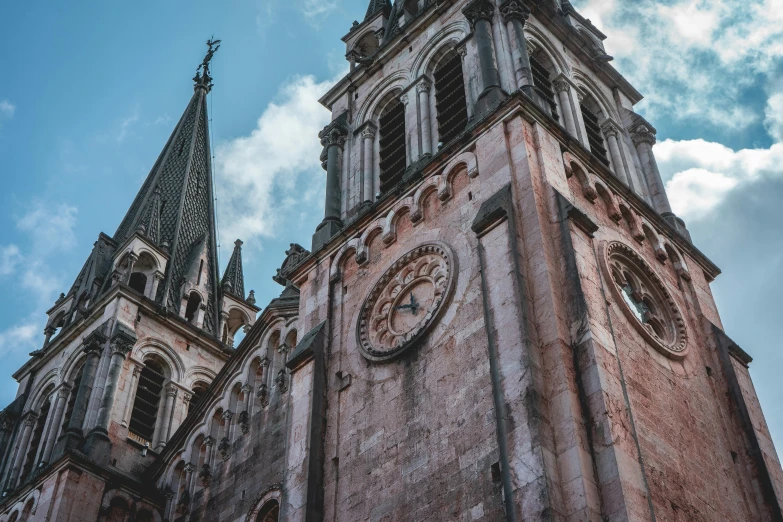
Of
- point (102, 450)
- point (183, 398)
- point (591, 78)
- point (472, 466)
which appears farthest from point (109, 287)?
point (472, 466)

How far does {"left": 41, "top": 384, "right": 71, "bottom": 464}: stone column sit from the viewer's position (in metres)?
26.0

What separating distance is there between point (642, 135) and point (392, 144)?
5628 millimetres

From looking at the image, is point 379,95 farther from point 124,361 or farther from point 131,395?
point 131,395

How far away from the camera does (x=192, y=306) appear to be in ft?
104

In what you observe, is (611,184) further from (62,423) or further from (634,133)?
(62,423)

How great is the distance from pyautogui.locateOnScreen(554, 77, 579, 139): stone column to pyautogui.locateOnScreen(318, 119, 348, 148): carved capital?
15.7ft

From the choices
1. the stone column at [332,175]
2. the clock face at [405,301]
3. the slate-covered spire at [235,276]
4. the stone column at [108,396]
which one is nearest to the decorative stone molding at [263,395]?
the stone column at [332,175]

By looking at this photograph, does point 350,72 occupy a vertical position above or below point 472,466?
above

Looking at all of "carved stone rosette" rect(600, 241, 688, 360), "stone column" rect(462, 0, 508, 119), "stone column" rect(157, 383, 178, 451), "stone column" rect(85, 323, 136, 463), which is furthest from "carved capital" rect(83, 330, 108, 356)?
"carved stone rosette" rect(600, 241, 688, 360)

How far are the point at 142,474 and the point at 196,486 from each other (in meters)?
3.59

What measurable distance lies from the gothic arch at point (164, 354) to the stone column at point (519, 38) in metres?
13.1

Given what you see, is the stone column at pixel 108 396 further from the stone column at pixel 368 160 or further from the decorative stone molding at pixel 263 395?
the stone column at pixel 368 160

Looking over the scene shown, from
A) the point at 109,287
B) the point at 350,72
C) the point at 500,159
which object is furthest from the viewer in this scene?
the point at 109,287

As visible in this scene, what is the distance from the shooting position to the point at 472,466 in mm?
13828
